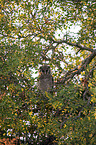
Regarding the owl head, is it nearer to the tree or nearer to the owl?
the owl

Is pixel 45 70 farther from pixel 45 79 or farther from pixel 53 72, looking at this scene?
pixel 53 72

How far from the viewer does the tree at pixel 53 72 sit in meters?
5.86

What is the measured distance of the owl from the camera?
7.40 m

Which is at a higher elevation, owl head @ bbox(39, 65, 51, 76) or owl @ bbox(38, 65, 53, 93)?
owl head @ bbox(39, 65, 51, 76)

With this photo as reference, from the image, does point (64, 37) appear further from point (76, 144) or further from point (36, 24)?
point (76, 144)

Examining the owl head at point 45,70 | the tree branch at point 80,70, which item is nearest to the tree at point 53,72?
the tree branch at point 80,70

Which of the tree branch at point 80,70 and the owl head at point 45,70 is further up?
the owl head at point 45,70

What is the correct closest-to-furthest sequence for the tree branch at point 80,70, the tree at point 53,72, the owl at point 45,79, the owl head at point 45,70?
the tree at point 53,72 → the tree branch at point 80,70 → the owl at point 45,79 → the owl head at point 45,70

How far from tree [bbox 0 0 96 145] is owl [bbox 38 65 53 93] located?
0.47m

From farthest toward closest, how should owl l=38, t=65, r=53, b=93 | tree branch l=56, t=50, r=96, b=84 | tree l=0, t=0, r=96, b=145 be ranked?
owl l=38, t=65, r=53, b=93
tree branch l=56, t=50, r=96, b=84
tree l=0, t=0, r=96, b=145

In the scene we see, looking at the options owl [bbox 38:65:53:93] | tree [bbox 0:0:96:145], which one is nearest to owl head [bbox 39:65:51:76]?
owl [bbox 38:65:53:93]

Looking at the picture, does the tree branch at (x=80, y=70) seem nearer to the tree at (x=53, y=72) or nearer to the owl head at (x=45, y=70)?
the tree at (x=53, y=72)

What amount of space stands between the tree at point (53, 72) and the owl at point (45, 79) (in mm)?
468

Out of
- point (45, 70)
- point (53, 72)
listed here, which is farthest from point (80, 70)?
point (45, 70)
